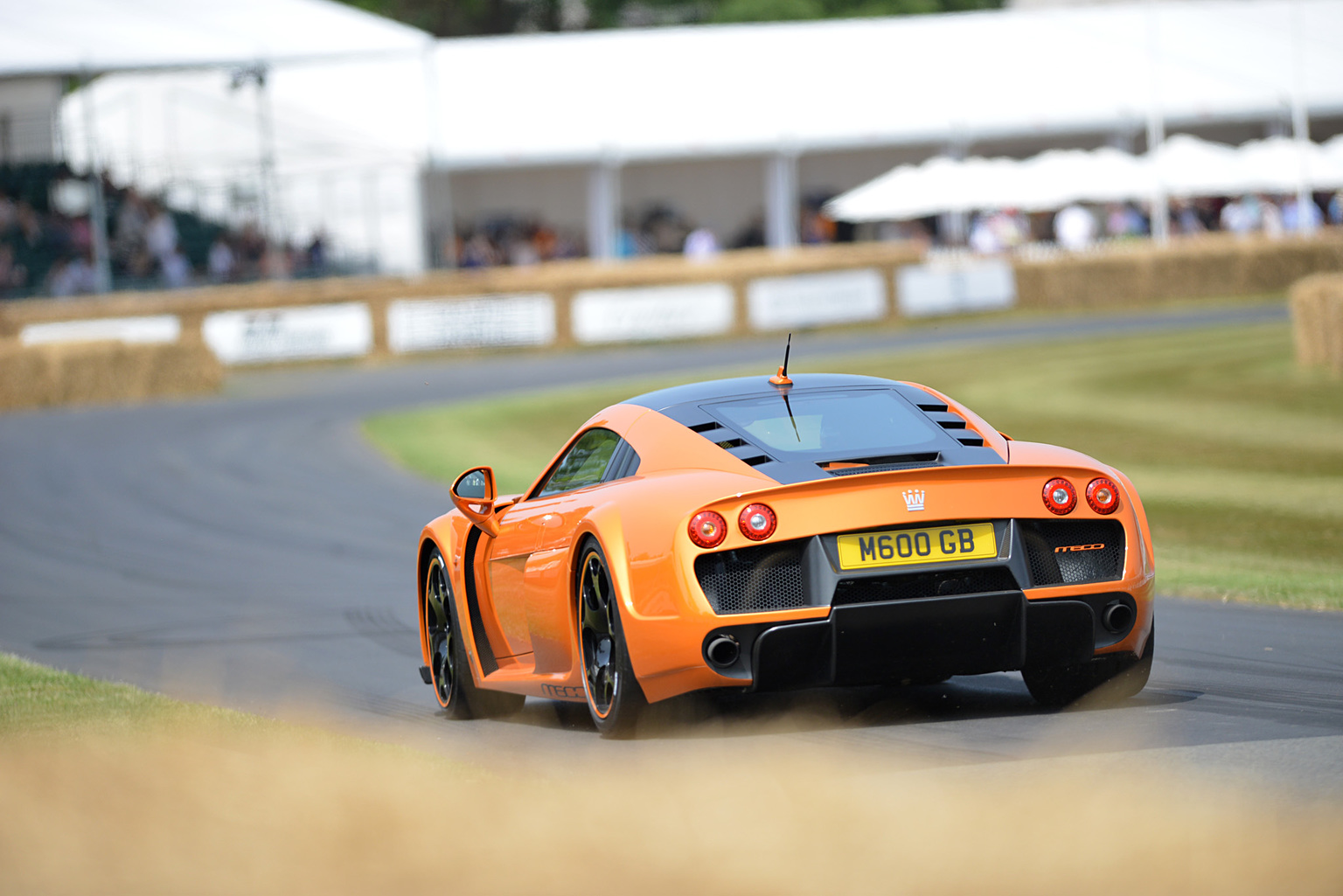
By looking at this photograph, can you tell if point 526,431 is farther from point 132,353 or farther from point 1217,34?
point 1217,34

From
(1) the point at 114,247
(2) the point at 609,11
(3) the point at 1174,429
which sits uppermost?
(2) the point at 609,11

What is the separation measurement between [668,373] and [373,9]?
44547 mm

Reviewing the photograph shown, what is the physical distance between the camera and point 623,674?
6.02m

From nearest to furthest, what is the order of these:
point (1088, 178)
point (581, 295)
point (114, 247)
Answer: point (581, 295) < point (114, 247) < point (1088, 178)

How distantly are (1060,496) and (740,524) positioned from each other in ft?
3.35

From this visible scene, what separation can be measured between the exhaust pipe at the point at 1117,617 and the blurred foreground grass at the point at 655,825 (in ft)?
1.67

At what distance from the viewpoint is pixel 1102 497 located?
19.7 ft

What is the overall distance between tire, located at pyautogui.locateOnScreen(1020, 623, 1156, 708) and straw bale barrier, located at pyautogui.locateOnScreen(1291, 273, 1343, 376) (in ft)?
54.4

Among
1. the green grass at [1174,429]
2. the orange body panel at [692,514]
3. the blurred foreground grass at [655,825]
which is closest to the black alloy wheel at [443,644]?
the orange body panel at [692,514]

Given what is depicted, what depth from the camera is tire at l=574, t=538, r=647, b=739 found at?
6.01m

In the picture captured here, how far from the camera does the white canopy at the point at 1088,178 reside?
38.3 metres

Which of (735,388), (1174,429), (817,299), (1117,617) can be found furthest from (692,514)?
(817,299)

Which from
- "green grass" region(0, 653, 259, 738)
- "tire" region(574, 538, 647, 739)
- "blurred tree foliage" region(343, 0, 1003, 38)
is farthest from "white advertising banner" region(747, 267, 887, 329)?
"blurred tree foliage" region(343, 0, 1003, 38)

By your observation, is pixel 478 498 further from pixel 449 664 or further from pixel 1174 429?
pixel 1174 429
